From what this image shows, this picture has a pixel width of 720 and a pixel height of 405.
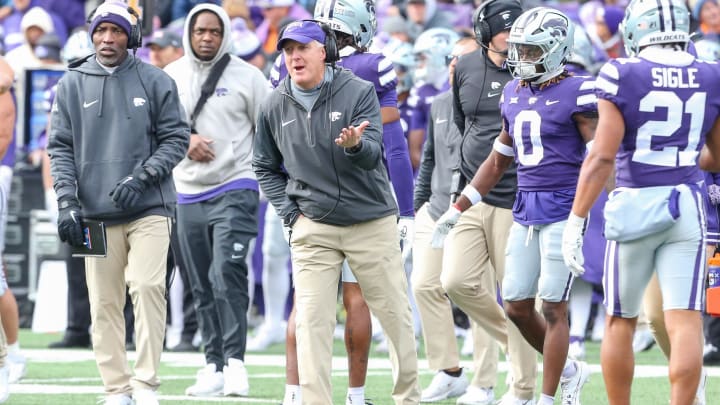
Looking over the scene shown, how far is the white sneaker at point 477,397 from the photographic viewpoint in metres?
8.91

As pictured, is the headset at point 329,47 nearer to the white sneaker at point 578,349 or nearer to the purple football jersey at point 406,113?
the white sneaker at point 578,349

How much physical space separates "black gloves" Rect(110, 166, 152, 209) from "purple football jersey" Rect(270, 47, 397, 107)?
2.93 ft

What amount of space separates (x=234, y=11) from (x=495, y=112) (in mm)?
7749

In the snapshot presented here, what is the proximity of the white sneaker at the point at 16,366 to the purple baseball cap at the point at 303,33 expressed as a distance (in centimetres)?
357

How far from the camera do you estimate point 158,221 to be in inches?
323

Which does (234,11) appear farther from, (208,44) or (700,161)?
Result: (700,161)

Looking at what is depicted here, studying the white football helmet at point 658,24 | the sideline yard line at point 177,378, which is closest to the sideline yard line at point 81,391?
the sideline yard line at point 177,378

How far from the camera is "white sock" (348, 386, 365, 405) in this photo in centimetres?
764

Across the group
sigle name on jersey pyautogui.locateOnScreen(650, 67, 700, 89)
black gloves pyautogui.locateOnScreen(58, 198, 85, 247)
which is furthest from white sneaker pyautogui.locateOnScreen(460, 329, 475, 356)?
sigle name on jersey pyautogui.locateOnScreen(650, 67, 700, 89)

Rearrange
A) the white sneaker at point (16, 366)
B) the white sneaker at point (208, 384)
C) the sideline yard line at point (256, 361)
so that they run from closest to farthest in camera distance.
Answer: the white sneaker at point (208, 384) < the white sneaker at point (16, 366) < the sideline yard line at point (256, 361)

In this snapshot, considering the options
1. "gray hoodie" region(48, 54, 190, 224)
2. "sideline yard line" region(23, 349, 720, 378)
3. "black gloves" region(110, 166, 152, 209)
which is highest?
"gray hoodie" region(48, 54, 190, 224)

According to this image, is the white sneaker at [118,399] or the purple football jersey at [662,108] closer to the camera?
the purple football jersey at [662,108]

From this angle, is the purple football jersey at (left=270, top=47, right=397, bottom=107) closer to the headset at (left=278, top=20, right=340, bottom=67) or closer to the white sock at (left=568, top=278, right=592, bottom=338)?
the headset at (left=278, top=20, right=340, bottom=67)

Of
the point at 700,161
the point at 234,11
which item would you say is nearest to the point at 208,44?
the point at 700,161
